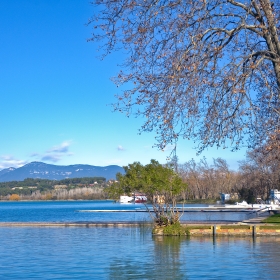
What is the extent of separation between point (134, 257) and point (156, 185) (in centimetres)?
902

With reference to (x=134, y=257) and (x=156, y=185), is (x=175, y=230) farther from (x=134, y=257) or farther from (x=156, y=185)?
(x=134, y=257)

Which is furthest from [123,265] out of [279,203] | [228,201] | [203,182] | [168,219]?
[203,182]

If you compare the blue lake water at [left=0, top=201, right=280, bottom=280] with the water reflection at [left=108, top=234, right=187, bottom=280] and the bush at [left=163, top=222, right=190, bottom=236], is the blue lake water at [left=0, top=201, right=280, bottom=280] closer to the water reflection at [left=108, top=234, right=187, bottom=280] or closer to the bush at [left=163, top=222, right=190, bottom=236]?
the water reflection at [left=108, top=234, right=187, bottom=280]

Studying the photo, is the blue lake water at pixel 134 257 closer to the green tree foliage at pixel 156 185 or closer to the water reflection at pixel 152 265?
the water reflection at pixel 152 265

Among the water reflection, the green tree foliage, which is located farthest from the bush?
the water reflection

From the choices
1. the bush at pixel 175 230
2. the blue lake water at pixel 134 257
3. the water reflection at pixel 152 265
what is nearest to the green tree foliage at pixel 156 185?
the bush at pixel 175 230

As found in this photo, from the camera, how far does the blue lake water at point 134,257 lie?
1694cm

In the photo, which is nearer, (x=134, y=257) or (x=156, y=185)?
(x=134, y=257)

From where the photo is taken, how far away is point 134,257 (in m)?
20.8

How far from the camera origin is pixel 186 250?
22484 millimetres

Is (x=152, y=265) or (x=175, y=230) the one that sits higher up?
(x=175, y=230)

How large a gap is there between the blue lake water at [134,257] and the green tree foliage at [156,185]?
166 centimetres

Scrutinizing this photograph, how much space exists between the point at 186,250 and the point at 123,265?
456 cm

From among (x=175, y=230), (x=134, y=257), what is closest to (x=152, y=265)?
(x=134, y=257)
